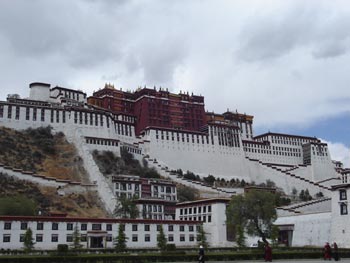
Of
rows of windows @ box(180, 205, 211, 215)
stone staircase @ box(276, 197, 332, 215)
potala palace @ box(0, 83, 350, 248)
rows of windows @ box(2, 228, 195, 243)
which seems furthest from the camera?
stone staircase @ box(276, 197, 332, 215)

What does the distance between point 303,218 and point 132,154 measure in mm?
42863

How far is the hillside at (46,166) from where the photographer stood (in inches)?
2489

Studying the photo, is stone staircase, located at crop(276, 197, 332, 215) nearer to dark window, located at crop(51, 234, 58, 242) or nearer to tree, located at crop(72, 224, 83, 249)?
tree, located at crop(72, 224, 83, 249)

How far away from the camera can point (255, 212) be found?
146 feet

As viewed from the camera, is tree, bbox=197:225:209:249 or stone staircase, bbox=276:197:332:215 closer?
tree, bbox=197:225:209:249

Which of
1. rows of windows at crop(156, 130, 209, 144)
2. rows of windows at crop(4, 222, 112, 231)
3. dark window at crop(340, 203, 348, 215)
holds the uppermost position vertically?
rows of windows at crop(156, 130, 209, 144)

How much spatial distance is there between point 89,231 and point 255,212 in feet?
52.2

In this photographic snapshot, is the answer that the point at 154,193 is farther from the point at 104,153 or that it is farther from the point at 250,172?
the point at 250,172

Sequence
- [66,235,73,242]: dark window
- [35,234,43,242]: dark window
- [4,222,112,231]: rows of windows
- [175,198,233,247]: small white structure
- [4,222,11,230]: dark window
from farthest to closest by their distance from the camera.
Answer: [175,198,233,247]: small white structure → [66,235,73,242]: dark window → [35,234,43,242]: dark window → [4,222,112,231]: rows of windows → [4,222,11,230]: dark window

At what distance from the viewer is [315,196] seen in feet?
316

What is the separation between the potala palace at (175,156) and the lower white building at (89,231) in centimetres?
10

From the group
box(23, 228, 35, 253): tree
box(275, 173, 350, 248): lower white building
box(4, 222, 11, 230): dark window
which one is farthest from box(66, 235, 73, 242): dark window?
box(275, 173, 350, 248): lower white building

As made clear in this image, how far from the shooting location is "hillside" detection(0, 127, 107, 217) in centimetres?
6322

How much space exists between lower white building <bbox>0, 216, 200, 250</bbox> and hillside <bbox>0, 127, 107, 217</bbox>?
12.9 meters
